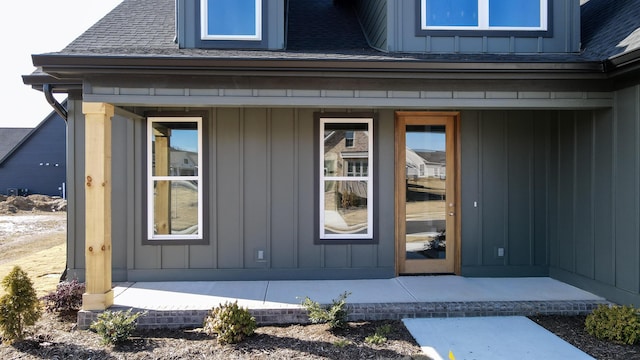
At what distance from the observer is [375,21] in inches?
233

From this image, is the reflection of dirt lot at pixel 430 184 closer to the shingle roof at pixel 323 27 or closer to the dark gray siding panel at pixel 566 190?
the dark gray siding panel at pixel 566 190

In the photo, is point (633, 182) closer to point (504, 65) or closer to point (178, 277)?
point (504, 65)

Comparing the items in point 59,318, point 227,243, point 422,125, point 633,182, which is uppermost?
point 422,125

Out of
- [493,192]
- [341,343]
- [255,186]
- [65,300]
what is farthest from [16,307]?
[493,192]

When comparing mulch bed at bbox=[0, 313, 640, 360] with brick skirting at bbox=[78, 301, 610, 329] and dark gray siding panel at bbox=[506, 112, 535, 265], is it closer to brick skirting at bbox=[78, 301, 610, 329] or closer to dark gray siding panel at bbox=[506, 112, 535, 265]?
brick skirting at bbox=[78, 301, 610, 329]

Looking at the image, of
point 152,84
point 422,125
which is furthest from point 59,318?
point 422,125

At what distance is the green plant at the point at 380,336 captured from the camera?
374 cm

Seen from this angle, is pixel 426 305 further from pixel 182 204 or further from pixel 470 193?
pixel 182 204

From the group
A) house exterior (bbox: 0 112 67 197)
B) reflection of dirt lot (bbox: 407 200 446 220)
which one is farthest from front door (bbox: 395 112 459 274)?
house exterior (bbox: 0 112 67 197)

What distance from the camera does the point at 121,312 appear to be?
3.96m

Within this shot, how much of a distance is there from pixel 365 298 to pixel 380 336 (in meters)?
0.85

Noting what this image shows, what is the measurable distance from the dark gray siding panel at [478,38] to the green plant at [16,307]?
482cm

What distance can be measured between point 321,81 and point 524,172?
3310mm

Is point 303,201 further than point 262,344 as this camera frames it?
Yes
